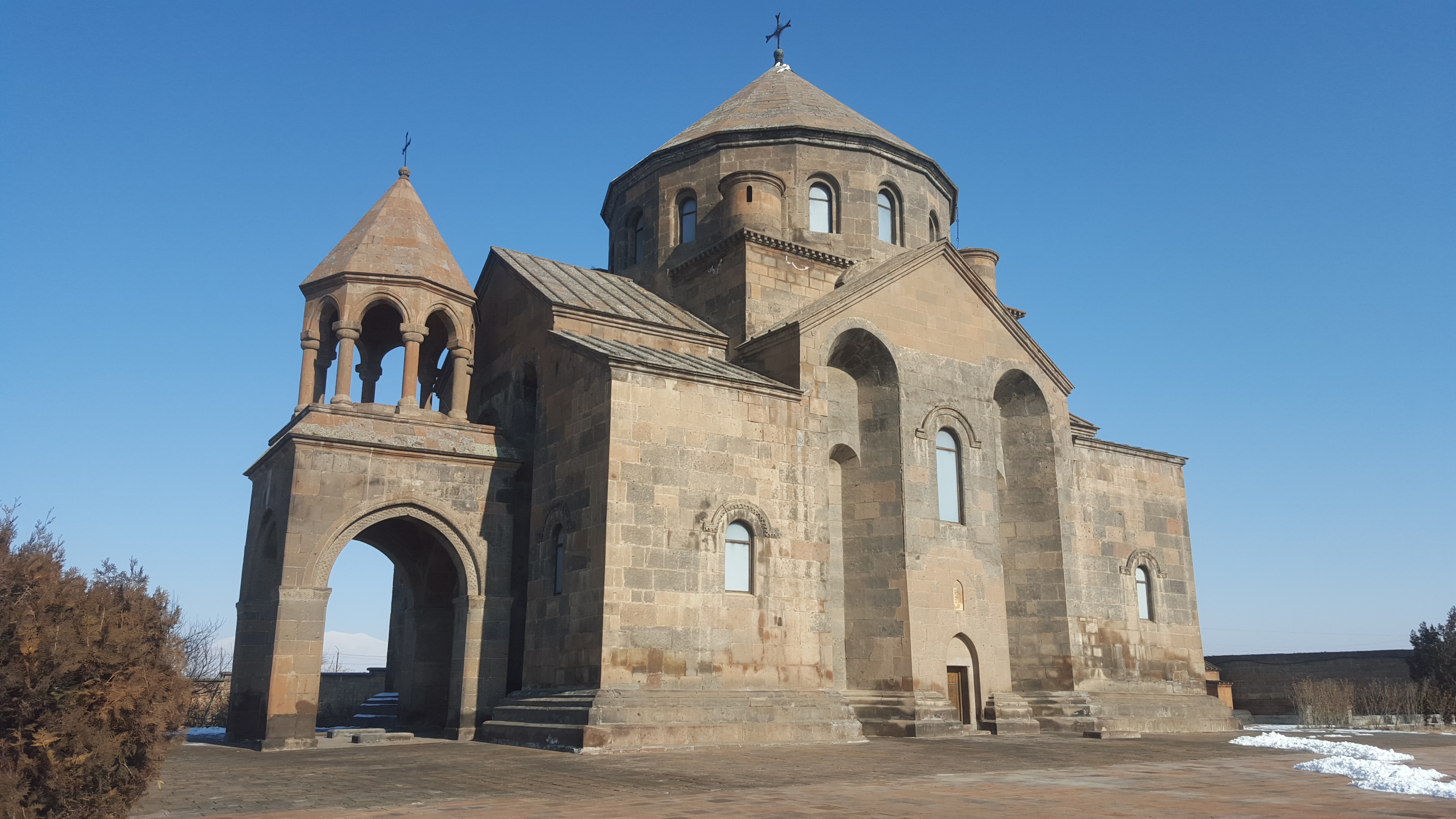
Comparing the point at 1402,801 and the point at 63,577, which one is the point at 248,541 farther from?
the point at 1402,801

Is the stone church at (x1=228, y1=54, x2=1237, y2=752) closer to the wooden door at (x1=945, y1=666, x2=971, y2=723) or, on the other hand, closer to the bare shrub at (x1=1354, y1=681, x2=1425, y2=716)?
the wooden door at (x1=945, y1=666, x2=971, y2=723)

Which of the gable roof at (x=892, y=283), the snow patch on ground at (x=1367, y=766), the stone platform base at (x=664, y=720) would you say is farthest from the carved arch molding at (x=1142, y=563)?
the stone platform base at (x=664, y=720)

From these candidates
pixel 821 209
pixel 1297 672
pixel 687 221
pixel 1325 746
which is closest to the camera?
pixel 1325 746

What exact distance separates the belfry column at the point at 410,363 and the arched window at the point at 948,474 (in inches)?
338

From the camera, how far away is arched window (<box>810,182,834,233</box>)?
20.4m

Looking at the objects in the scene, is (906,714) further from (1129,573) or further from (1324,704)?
(1324,704)

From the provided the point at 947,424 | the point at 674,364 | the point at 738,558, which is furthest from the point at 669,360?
the point at 947,424

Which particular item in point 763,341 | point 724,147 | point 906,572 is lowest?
point 906,572

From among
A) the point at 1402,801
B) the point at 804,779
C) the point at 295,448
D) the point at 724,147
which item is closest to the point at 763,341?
the point at 724,147

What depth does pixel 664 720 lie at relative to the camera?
506 inches

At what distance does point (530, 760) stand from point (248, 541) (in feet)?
24.7

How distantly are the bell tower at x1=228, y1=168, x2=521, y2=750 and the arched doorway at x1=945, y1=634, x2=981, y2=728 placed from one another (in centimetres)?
698

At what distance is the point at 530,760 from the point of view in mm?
11453

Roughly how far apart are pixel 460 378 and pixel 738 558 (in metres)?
5.99
